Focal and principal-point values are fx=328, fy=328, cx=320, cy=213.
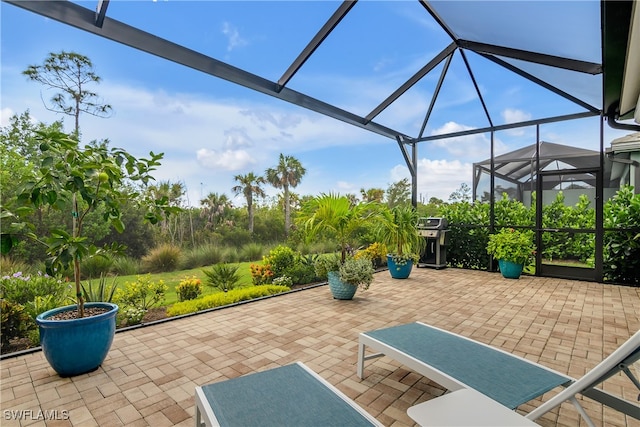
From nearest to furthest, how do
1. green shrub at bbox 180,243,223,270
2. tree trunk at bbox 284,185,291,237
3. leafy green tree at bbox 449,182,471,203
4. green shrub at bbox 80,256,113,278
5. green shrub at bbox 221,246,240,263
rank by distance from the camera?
1. green shrub at bbox 80,256,113,278
2. green shrub at bbox 180,243,223,270
3. green shrub at bbox 221,246,240,263
4. leafy green tree at bbox 449,182,471,203
5. tree trunk at bbox 284,185,291,237

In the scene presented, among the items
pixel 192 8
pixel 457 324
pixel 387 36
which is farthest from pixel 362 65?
pixel 457 324

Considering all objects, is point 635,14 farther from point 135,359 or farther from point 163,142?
point 163,142

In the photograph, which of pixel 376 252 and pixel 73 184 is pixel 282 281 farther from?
pixel 73 184

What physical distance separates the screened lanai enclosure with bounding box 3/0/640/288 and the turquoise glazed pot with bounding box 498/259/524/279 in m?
0.71

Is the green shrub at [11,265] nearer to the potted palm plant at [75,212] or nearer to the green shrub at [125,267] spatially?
the green shrub at [125,267]

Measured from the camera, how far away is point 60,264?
2418 millimetres

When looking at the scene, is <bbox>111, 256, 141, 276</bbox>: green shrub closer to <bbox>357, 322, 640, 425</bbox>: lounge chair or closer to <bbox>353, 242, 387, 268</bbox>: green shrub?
<bbox>353, 242, 387, 268</bbox>: green shrub

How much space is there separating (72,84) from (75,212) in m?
4.41

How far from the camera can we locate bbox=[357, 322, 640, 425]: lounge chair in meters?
1.60

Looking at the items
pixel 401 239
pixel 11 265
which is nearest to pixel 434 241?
pixel 401 239

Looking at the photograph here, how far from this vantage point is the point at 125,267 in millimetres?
5996

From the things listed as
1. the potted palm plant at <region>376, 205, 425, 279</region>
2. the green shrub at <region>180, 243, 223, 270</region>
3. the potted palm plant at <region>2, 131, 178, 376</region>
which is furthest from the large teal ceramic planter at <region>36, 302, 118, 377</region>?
the potted palm plant at <region>376, 205, 425, 279</region>

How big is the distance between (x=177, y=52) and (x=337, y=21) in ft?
6.68

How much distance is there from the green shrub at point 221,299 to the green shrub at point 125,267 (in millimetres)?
2091
